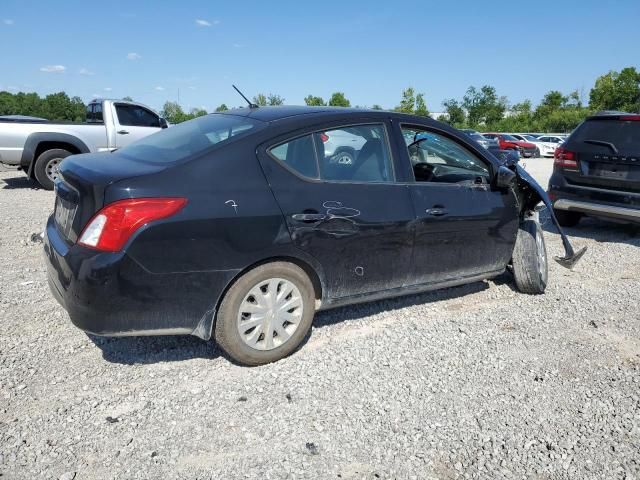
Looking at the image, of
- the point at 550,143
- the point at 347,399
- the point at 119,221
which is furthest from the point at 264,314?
the point at 550,143

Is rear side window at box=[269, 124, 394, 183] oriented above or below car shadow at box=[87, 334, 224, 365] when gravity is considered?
above

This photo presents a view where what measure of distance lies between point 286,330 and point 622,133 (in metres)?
5.71

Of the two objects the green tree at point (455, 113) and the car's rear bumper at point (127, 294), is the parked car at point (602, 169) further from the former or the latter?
the green tree at point (455, 113)

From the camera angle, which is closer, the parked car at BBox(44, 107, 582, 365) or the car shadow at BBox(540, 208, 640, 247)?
the parked car at BBox(44, 107, 582, 365)

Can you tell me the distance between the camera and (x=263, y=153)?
321 centimetres

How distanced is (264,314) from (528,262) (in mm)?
2699

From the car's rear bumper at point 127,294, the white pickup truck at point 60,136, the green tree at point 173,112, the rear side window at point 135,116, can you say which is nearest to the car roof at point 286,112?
the car's rear bumper at point 127,294

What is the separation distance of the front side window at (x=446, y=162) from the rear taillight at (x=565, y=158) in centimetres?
342

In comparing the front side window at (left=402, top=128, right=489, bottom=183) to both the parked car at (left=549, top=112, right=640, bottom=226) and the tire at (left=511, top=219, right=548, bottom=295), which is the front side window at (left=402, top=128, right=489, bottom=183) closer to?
the tire at (left=511, top=219, right=548, bottom=295)

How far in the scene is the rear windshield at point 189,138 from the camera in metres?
3.23

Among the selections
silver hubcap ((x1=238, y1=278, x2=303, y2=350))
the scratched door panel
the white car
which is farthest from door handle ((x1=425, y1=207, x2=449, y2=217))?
the white car

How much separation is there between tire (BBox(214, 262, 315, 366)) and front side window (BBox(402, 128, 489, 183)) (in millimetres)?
1564

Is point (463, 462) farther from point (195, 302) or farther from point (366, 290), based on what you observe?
point (195, 302)

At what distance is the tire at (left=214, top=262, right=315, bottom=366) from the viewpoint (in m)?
3.10
